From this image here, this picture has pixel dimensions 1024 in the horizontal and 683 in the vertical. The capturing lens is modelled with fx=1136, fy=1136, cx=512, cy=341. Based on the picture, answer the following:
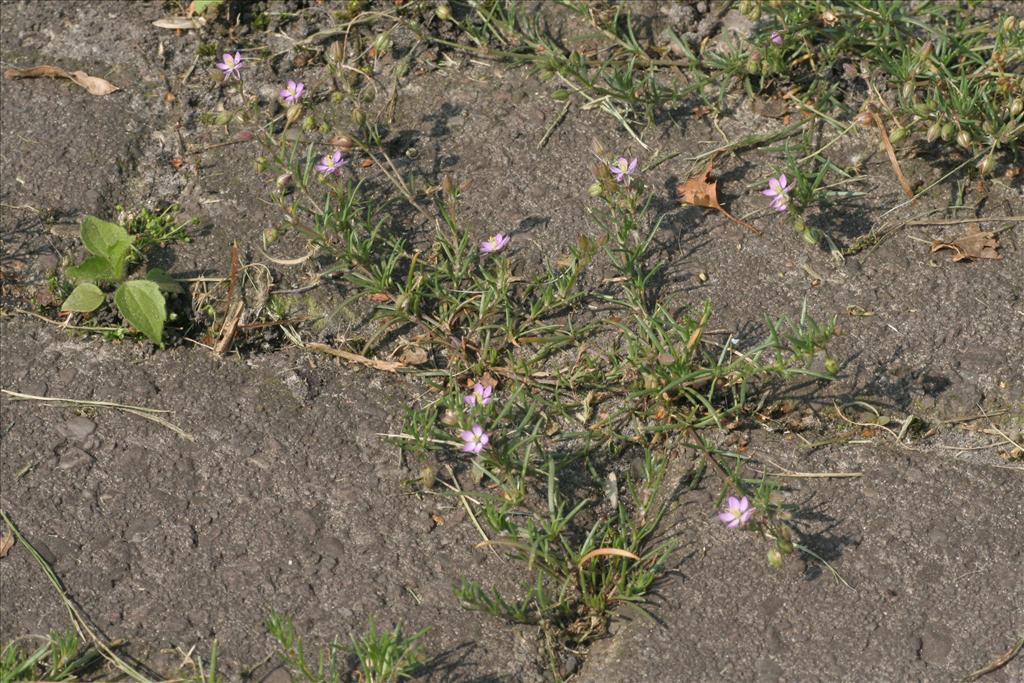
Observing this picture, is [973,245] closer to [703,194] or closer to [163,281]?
[703,194]

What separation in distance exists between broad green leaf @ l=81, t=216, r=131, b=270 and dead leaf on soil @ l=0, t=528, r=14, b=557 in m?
0.68

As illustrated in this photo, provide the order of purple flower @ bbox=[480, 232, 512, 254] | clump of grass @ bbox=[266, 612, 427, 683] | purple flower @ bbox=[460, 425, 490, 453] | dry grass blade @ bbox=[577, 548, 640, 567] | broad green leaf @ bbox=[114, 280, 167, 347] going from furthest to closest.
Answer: purple flower @ bbox=[480, 232, 512, 254], broad green leaf @ bbox=[114, 280, 167, 347], purple flower @ bbox=[460, 425, 490, 453], dry grass blade @ bbox=[577, 548, 640, 567], clump of grass @ bbox=[266, 612, 427, 683]

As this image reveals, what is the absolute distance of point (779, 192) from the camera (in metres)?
2.75

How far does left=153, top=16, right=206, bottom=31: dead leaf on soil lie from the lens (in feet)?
10.6

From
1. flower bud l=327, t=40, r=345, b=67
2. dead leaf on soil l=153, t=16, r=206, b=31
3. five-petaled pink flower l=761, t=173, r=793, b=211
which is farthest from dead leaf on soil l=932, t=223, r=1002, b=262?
dead leaf on soil l=153, t=16, r=206, b=31

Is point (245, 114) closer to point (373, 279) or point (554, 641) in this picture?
point (373, 279)

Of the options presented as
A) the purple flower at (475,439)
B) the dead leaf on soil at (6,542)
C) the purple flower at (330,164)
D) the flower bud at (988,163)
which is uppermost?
the purple flower at (330,164)

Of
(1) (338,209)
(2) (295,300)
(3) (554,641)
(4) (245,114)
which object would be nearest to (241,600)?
(3) (554,641)

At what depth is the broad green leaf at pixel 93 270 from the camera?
8.61 feet

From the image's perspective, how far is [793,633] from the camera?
2098 millimetres

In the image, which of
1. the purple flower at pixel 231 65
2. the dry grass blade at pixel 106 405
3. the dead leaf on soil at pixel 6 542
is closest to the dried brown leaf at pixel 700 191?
the purple flower at pixel 231 65

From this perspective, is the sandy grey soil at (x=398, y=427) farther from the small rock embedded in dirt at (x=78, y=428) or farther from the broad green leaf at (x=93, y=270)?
the broad green leaf at (x=93, y=270)

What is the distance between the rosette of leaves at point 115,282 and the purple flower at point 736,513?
52.0 inches

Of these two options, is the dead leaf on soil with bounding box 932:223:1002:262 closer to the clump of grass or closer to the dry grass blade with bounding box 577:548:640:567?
the dry grass blade with bounding box 577:548:640:567
